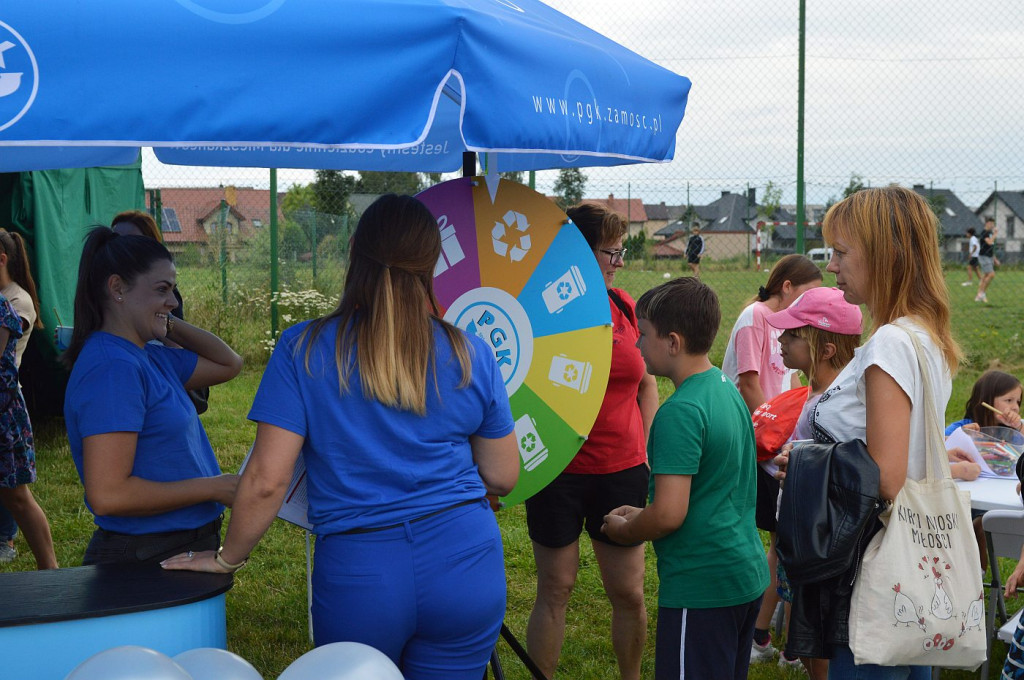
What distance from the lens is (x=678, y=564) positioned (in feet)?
8.54

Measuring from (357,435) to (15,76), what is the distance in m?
0.96

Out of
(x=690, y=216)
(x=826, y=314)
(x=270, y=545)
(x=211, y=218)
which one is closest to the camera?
(x=826, y=314)

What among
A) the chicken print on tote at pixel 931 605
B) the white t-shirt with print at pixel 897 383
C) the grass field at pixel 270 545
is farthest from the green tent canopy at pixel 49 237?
the chicken print on tote at pixel 931 605

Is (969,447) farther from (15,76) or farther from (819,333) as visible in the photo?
(15,76)

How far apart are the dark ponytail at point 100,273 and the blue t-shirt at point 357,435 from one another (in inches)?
29.2

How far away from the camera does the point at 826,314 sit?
3080 mm

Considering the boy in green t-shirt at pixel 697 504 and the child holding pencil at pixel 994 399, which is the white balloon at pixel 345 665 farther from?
the child holding pencil at pixel 994 399

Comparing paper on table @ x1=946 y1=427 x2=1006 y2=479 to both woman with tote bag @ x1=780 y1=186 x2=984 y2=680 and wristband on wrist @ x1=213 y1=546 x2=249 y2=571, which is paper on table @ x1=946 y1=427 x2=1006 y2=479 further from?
wristband on wrist @ x1=213 y1=546 x2=249 y2=571

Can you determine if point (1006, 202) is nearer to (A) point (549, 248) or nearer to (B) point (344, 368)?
(A) point (549, 248)

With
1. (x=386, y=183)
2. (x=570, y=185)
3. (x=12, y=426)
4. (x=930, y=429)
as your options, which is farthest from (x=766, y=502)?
(x=386, y=183)

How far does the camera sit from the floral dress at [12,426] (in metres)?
4.59

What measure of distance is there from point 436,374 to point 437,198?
95cm

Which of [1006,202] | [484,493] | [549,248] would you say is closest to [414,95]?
[484,493]

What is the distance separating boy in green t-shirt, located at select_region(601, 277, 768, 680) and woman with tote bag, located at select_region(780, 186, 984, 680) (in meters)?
0.28
